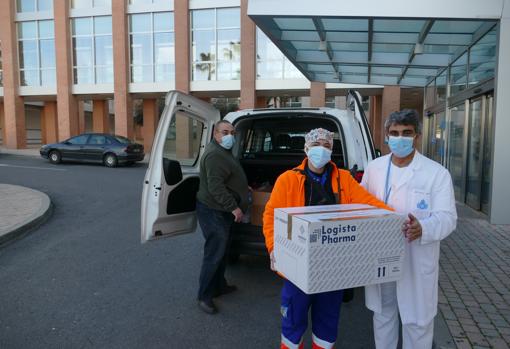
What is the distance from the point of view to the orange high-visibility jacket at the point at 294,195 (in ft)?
8.63

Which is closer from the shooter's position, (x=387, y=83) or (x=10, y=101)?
(x=387, y=83)

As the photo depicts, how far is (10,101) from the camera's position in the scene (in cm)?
2641

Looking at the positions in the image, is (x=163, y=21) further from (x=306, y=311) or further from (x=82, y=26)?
(x=306, y=311)

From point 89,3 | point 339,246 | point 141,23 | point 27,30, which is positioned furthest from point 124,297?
point 27,30

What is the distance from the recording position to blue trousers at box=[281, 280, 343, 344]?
2674mm

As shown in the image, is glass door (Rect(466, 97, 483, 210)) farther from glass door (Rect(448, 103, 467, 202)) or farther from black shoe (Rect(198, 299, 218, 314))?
black shoe (Rect(198, 299, 218, 314))

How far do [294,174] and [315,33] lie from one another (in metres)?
7.22

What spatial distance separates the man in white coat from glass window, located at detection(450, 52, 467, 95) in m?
7.98

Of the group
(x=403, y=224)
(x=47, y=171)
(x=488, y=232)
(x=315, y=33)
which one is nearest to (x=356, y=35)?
(x=315, y=33)

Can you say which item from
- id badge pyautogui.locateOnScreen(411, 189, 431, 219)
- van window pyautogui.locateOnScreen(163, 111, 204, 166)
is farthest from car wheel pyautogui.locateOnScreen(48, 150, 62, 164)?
id badge pyautogui.locateOnScreen(411, 189, 431, 219)

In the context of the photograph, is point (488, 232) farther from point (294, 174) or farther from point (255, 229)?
point (294, 174)

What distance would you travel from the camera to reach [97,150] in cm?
1766

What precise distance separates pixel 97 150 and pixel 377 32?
42.2 ft

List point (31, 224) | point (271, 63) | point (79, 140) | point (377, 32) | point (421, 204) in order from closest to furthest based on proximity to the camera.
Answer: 1. point (421, 204)
2. point (31, 224)
3. point (377, 32)
4. point (79, 140)
5. point (271, 63)
